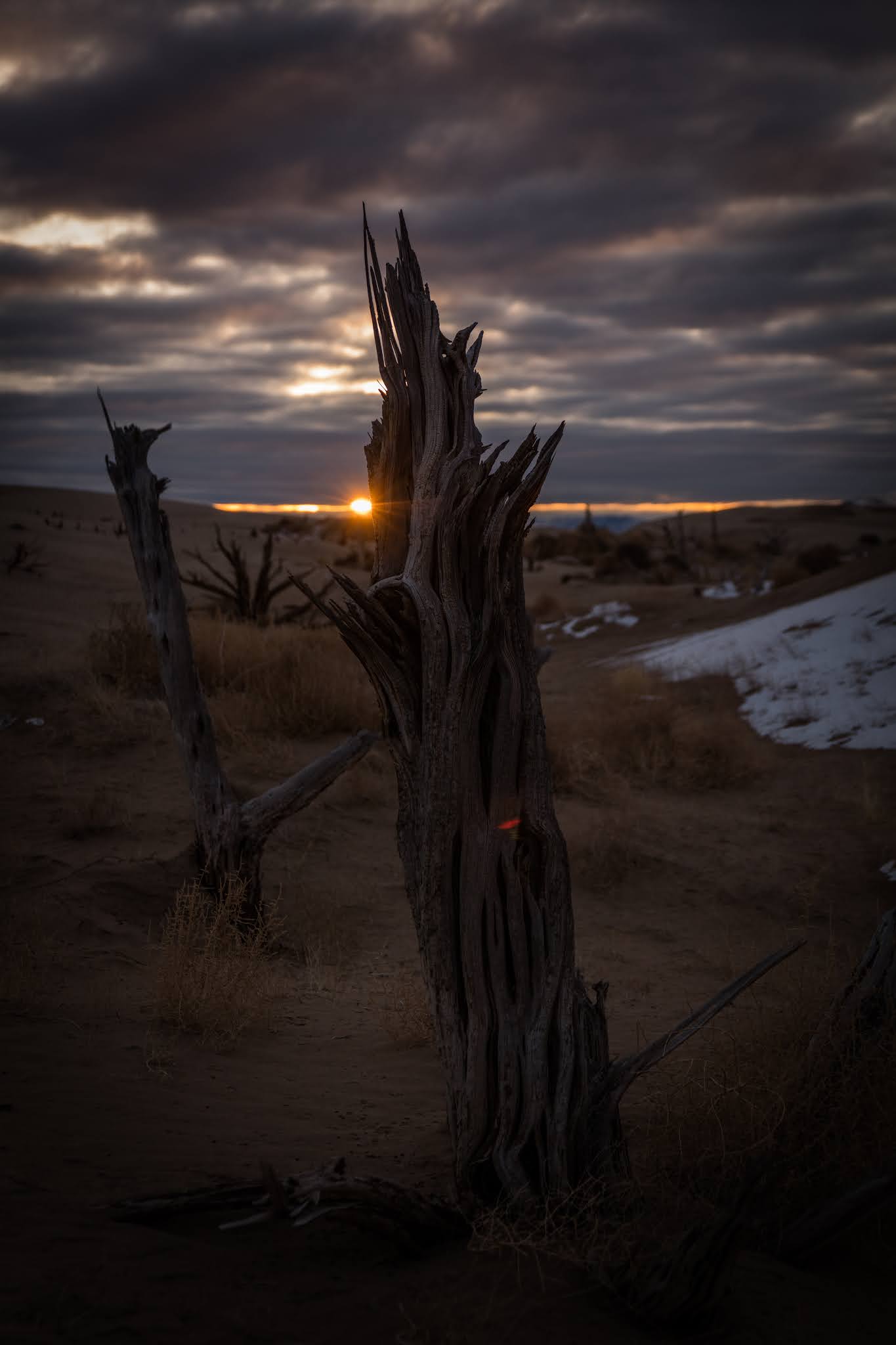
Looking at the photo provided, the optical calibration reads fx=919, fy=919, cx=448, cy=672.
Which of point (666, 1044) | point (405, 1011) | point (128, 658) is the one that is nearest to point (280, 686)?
point (128, 658)

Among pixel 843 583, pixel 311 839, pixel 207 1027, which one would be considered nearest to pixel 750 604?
pixel 843 583

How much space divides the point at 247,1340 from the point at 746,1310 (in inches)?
57.0

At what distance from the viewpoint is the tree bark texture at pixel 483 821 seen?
3.18 metres

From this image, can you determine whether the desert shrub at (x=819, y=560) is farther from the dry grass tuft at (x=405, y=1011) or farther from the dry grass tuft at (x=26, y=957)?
the dry grass tuft at (x=26, y=957)

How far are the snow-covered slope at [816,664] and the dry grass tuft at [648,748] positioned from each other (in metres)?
0.83

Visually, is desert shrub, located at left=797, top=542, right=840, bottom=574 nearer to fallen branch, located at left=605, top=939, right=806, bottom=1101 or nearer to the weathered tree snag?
the weathered tree snag

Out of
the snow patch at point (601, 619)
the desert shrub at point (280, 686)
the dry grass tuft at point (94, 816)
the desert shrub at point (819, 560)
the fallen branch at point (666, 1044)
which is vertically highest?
the desert shrub at point (819, 560)

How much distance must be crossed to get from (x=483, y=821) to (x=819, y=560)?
27.8 metres

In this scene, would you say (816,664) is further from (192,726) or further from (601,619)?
(192,726)

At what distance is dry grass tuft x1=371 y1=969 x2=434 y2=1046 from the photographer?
5.12 m

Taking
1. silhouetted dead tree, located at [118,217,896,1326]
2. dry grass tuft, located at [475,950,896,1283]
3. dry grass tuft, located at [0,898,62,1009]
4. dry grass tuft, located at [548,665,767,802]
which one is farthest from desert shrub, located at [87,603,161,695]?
dry grass tuft, located at [475,950,896,1283]

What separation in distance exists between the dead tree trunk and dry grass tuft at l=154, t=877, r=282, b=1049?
202 centimetres

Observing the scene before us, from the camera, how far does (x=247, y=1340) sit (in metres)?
2.36

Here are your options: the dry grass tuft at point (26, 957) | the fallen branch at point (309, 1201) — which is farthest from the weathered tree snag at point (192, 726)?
the fallen branch at point (309, 1201)
